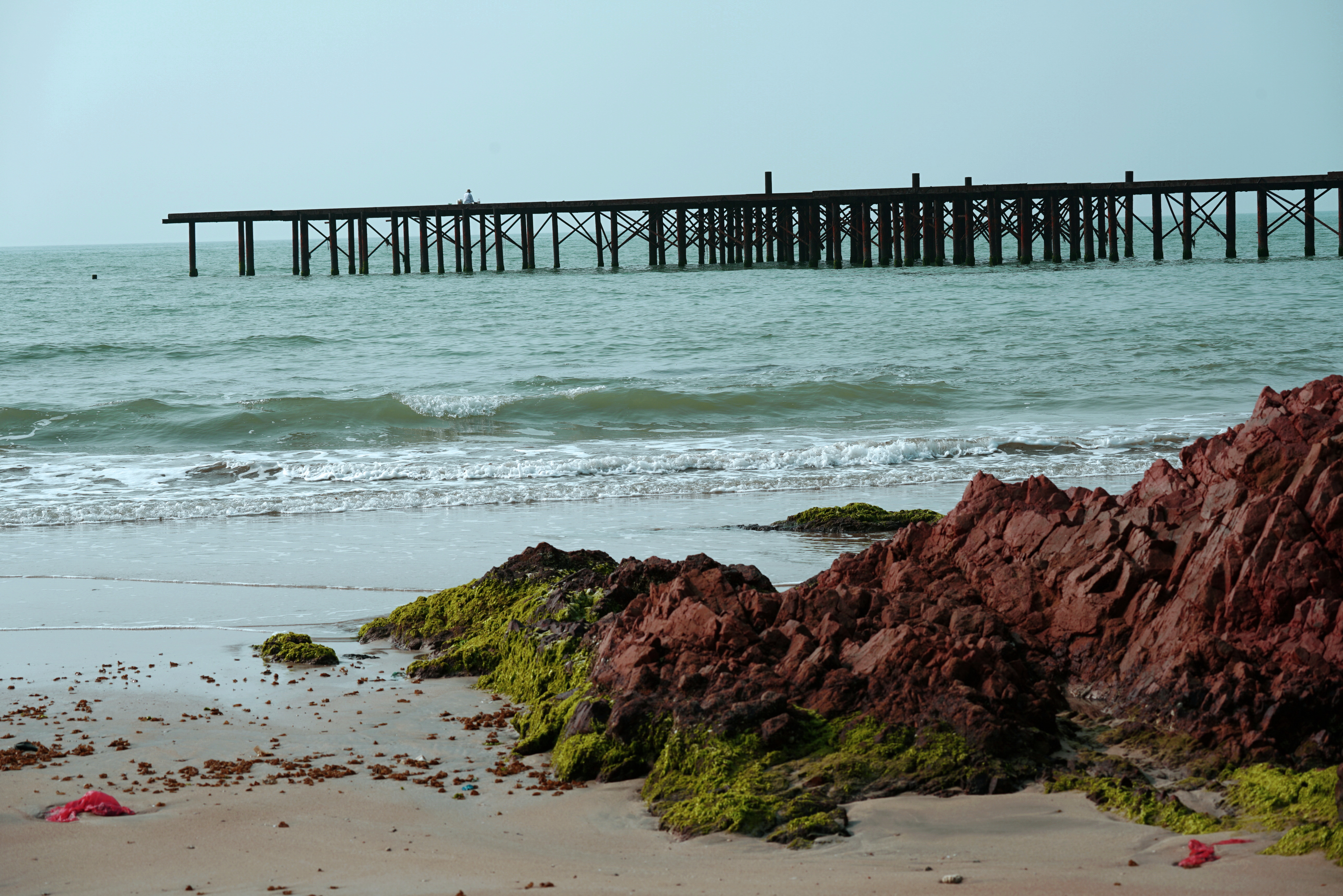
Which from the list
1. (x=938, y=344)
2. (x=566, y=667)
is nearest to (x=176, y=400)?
(x=938, y=344)

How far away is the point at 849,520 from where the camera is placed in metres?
8.09

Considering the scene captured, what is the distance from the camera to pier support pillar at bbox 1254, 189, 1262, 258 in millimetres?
33250

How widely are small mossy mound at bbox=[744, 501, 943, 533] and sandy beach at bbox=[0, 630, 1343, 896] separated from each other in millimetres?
4080

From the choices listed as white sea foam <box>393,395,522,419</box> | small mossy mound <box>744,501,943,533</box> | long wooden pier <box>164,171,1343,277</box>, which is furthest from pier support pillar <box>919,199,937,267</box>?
small mossy mound <box>744,501,943,533</box>

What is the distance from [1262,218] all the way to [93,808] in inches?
1461

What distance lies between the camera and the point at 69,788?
363cm

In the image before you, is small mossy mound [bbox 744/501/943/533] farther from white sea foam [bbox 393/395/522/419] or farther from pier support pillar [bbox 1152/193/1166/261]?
pier support pillar [bbox 1152/193/1166/261]

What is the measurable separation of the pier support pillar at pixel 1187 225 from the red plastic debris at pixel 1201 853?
111 feet

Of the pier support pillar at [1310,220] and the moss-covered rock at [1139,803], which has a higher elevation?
the pier support pillar at [1310,220]

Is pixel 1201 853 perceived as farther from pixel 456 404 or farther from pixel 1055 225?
pixel 1055 225

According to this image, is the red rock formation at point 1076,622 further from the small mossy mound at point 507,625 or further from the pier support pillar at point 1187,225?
the pier support pillar at point 1187,225

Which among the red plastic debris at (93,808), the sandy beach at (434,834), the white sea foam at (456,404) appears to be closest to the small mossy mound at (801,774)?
the sandy beach at (434,834)

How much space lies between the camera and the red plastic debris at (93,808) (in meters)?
3.40

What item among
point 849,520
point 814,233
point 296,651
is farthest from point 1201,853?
point 814,233
